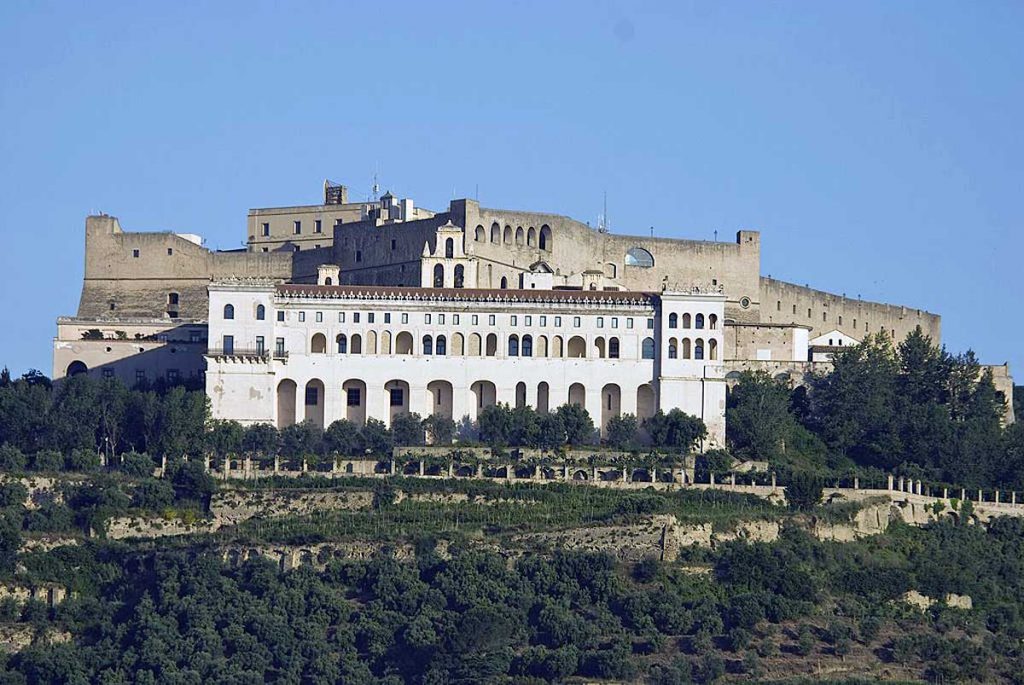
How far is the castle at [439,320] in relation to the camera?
299ft

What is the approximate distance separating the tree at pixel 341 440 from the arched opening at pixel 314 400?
2337mm

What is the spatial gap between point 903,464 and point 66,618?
2738 centimetres

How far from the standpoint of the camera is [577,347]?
303 feet

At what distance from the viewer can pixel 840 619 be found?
79.1 m

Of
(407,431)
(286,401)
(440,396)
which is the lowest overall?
(407,431)

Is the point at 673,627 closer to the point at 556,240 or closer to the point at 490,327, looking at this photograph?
the point at 490,327

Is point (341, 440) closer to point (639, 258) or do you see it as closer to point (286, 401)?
point (286, 401)

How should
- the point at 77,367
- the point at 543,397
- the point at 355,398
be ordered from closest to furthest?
the point at 355,398
the point at 543,397
the point at 77,367

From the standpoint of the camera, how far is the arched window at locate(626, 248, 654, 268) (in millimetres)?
102750

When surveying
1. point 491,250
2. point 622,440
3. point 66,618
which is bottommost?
point 66,618

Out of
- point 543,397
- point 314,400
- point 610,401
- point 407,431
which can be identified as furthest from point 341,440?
point 610,401

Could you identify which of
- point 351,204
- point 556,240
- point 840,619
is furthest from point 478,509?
point 351,204

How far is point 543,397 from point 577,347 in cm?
193

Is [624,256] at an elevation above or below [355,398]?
above
